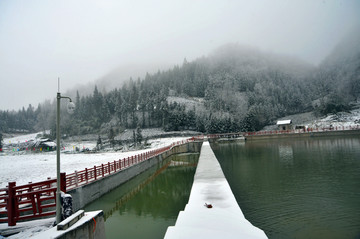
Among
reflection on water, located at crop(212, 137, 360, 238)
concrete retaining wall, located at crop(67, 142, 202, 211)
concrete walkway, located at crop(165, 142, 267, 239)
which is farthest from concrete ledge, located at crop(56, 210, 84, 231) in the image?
reflection on water, located at crop(212, 137, 360, 238)

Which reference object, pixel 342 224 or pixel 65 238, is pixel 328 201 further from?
pixel 65 238

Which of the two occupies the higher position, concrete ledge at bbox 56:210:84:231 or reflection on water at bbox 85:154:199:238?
concrete ledge at bbox 56:210:84:231

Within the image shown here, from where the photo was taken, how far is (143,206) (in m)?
16.4

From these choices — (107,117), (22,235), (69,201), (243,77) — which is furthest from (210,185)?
(243,77)

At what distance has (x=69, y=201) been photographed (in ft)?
26.7

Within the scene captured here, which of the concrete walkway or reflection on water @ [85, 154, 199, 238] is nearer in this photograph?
the concrete walkway

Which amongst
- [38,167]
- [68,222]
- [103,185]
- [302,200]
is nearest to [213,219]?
[68,222]

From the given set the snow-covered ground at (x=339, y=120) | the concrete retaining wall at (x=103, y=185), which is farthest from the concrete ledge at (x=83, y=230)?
the snow-covered ground at (x=339, y=120)

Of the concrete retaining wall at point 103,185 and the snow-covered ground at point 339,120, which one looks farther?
the snow-covered ground at point 339,120

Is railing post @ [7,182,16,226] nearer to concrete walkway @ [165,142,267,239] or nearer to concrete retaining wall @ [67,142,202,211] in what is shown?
concrete retaining wall @ [67,142,202,211]

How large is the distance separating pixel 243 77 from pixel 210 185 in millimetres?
189127

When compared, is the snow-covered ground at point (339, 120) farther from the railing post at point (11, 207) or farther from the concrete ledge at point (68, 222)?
the railing post at point (11, 207)

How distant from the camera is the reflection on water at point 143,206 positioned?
12.1 m

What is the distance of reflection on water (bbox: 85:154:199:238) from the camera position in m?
12.1
